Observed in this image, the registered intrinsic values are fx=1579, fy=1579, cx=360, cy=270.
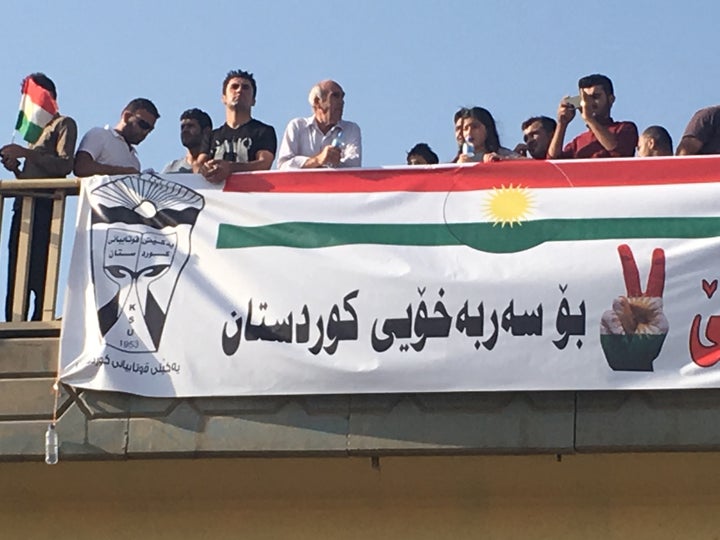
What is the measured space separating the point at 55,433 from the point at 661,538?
355 cm

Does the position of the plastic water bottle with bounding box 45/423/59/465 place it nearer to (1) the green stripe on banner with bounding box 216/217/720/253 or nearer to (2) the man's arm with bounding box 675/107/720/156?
(1) the green stripe on banner with bounding box 216/217/720/253

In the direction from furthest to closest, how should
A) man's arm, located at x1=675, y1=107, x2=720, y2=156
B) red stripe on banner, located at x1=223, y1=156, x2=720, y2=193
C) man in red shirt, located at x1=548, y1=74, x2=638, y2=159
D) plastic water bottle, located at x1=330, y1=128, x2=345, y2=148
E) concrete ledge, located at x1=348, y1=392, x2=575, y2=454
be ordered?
plastic water bottle, located at x1=330, y1=128, x2=345, y2=148 < man in red shirt, located at x1=548, y1=74, x2=638, y2=159 < man's arm, located at x1=675, y1=107, x2=720, y2=156 < red stripe on banner, located at x1=223, y1=156, x2=720, y2=193 < concrete ledge, located at x1=348, y1=392, x2=575, y2=454

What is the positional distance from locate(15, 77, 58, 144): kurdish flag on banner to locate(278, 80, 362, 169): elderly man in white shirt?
5.17ft

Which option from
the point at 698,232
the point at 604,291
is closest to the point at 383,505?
the point at 604,291

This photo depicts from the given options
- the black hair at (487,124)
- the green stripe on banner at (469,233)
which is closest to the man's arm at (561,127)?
the black hair at (487,124)

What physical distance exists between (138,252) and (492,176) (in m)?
2.16

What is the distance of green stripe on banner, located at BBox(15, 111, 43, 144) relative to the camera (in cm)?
1031

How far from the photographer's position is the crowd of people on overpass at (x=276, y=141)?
9.66 m

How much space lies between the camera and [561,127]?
10.1 metres

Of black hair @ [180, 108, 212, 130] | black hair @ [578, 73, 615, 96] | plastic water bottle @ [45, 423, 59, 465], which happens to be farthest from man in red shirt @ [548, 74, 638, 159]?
plastic water bottle @ [45, 423, 59, 465]

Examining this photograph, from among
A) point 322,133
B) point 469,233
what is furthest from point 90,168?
point 469,233

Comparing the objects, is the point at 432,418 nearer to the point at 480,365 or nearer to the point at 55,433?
the point at 480,365

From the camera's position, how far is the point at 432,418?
8.78 metres

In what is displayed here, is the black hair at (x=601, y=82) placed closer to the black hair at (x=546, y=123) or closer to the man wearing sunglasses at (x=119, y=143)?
the black hair at (x=546, y=123)
